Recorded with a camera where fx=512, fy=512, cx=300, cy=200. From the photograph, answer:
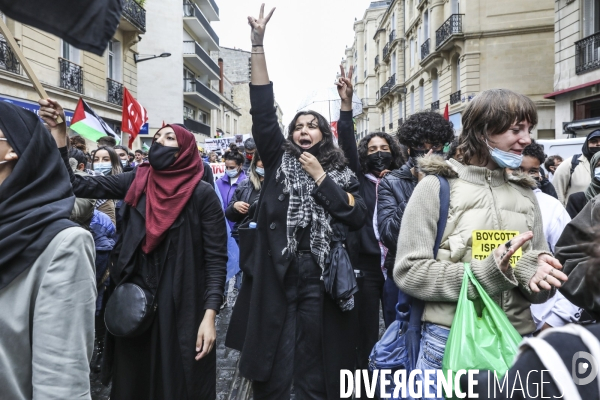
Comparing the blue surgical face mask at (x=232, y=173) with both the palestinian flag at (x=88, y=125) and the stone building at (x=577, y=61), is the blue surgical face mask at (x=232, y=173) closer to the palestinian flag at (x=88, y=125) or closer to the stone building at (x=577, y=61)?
the palestinian flag at (x=88, y=125)

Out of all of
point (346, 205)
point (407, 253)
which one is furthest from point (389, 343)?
point (346, 205)

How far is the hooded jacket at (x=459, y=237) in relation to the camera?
86.7 inches

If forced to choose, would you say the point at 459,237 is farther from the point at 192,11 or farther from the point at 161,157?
the point at 192,11

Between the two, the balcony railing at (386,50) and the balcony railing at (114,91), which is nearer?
the balcony railing at (114,91)

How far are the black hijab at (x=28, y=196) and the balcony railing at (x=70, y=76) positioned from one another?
16521 mm

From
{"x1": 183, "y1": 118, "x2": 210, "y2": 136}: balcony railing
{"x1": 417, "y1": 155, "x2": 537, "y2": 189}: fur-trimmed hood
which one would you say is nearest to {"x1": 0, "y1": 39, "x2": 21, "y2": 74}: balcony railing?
{"x1": 417, "y1": 155, "x2": 537, "y2": 189}: fur-trimmed hood

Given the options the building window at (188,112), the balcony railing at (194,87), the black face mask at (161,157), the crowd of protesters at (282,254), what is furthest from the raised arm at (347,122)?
the building window at (188,112)

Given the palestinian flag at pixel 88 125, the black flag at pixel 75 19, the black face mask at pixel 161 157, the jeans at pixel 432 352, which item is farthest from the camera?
the palestinian flag at pixel 88 125

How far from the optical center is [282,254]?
305cm

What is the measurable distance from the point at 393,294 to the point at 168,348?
1.96 metres

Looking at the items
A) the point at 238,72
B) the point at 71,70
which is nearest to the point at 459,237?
the point at 71,70

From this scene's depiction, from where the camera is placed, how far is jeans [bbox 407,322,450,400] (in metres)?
2.26

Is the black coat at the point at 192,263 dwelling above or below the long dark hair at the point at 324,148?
below

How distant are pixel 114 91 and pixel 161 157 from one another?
19198 millimetres
